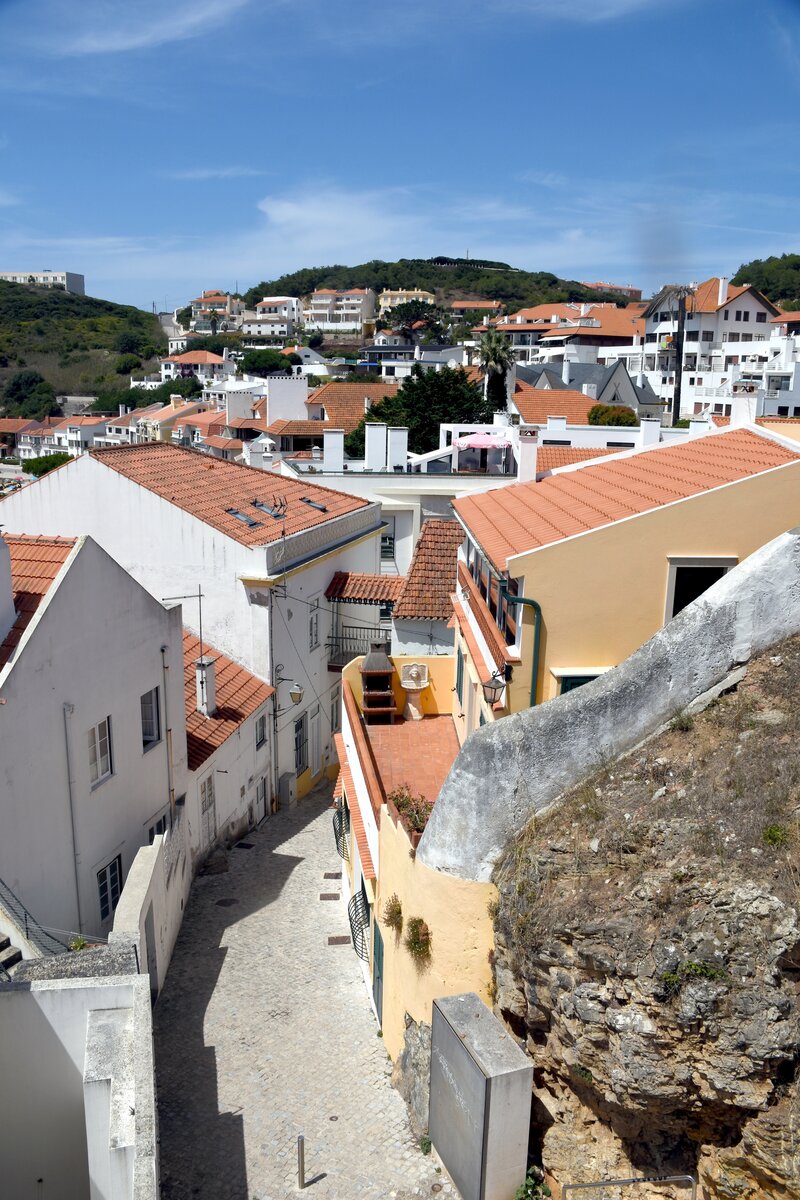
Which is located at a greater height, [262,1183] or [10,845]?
[10,845]

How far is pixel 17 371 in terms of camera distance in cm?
15650

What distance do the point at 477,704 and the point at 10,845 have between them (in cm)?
735

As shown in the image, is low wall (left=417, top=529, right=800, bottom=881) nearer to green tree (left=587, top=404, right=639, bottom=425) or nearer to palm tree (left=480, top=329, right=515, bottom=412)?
green tree (left=587, top=404, right=639, bottom=425)

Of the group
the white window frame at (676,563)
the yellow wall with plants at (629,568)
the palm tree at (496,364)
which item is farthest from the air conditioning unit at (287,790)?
the palm tree at (496,364)

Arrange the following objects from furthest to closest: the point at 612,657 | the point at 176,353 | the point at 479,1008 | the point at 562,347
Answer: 1. the point at 176,353
2. the point at 562,347
3. the point at 612,657
4. the point at 479,1008

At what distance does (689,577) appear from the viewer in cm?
1356

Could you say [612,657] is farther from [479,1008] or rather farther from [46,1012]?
[46,1012]

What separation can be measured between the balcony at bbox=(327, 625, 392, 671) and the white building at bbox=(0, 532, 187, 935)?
9987 millimetres

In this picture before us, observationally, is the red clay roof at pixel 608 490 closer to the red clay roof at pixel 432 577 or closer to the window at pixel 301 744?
the red clay roof at pixel 432 577

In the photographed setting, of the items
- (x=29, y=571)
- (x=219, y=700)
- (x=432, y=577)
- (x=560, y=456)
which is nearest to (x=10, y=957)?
(x=29, y=571)

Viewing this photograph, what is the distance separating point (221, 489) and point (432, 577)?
7.17m

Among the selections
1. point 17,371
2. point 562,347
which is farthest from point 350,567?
point 17,371

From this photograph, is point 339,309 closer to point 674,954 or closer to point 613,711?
point 613,711

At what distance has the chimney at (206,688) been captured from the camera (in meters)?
21.3
